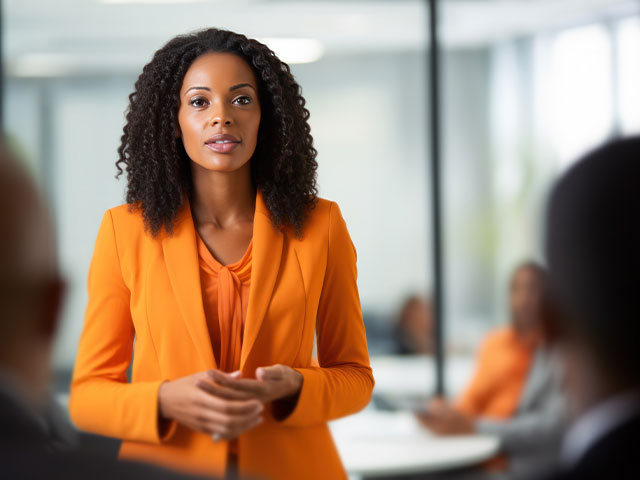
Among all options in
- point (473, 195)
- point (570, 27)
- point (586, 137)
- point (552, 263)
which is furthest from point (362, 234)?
point (552, 263)

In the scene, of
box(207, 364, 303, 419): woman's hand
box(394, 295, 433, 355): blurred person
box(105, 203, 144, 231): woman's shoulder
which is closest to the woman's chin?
box(105, 203, 144, 231): woman's shoulder

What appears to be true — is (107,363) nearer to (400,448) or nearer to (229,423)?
(229,423)

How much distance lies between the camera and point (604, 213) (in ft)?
2.05

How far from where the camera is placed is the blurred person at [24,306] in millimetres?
633

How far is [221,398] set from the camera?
3.55ft

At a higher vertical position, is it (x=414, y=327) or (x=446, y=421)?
(x=414, y=327)

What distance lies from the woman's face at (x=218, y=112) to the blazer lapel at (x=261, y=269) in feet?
0.32

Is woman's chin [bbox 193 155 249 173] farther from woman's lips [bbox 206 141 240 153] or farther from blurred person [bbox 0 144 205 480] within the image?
blurred person [bbox 0 144 205 480]

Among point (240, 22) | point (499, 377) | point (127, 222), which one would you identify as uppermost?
point (240, 22)

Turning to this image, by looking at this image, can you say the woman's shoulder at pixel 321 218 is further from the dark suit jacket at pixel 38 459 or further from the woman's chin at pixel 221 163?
the dark suit jacket at pixel 38 459

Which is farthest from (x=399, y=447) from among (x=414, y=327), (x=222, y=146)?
(x=414, y=327)

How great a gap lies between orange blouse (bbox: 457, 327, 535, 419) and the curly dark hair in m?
1.96

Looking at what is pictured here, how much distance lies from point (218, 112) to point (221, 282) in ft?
0.87

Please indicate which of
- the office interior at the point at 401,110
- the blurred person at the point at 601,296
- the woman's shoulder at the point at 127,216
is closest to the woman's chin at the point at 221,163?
the woman's shoulder at the point at 127,216
